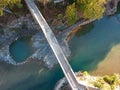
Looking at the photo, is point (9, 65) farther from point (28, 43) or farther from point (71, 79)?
point (71, 79)

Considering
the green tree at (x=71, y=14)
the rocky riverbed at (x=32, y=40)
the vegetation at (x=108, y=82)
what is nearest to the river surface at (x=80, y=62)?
the rocky riverbed at (x=32, y=40)

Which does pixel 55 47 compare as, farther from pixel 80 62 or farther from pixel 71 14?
pixel 71 14

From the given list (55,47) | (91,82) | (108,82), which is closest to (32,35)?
(55,47)

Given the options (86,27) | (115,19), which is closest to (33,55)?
(86,27)

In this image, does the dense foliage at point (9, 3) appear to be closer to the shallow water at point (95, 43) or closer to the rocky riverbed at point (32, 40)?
the rocky riverbed at point (32, 40)

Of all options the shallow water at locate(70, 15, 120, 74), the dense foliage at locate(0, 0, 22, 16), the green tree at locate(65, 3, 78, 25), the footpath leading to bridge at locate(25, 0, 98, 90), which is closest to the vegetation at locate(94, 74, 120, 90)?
the footpath leading to bridge at locate(25, 0, 98, 90)

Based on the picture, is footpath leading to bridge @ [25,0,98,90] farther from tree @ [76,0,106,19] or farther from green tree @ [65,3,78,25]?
tree @ [76,0,106,19]

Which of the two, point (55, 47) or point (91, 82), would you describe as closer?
point (91, 82)
